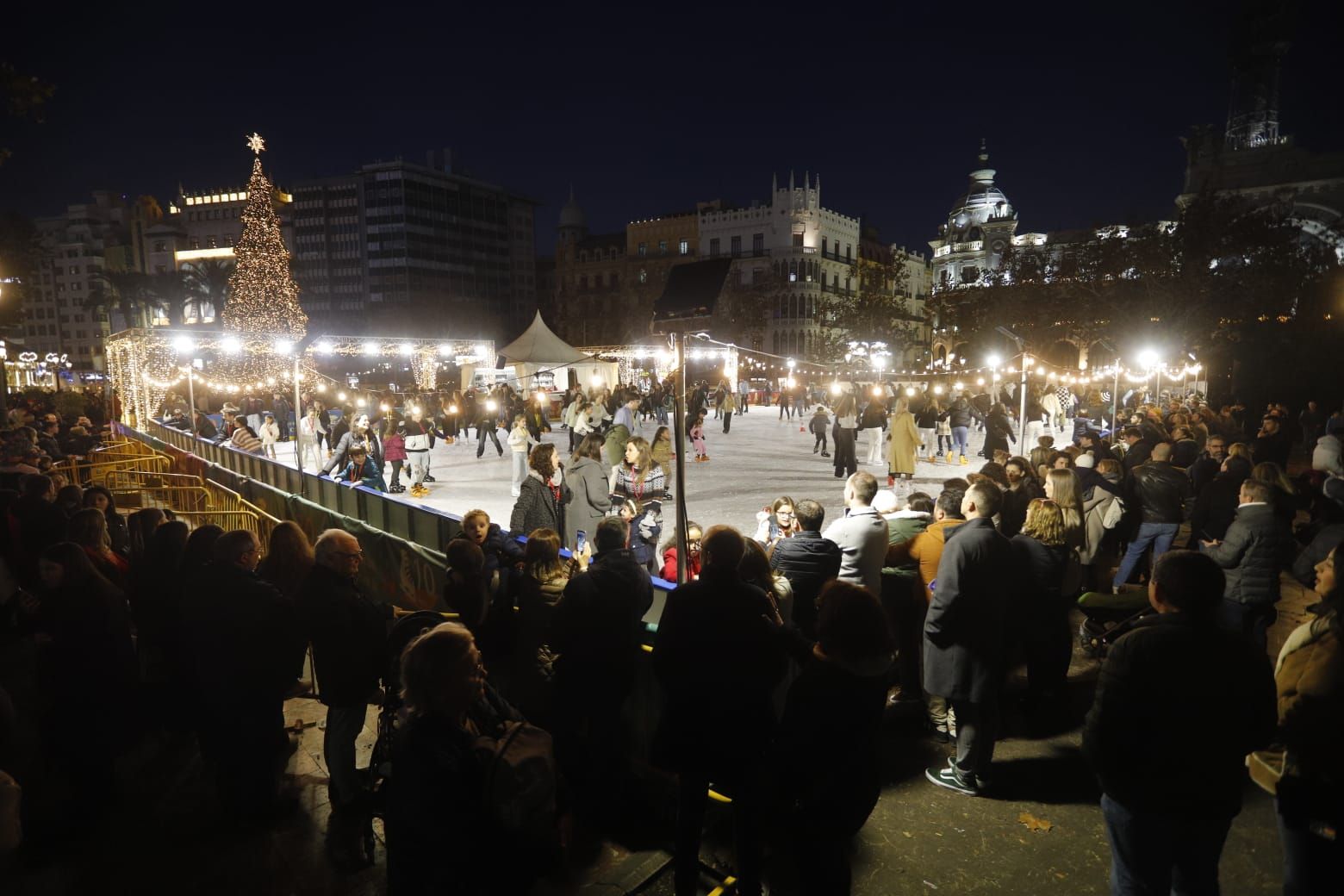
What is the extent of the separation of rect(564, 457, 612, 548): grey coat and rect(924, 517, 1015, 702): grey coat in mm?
3926

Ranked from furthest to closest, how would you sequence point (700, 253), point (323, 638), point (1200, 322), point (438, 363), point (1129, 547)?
1. point (700, 253)
2. point (438, 363)
3. point (1200, 322)
4. point (1129, 547)
5. point (323, 638)

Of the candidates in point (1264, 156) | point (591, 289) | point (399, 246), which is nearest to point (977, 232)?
point (1264, 156)

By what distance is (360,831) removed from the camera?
138 inches

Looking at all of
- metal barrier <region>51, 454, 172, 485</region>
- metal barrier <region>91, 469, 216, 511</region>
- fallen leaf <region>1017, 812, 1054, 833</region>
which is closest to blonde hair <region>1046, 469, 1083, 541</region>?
fallen leaf <region>1017, 812, 1054, 833</region>

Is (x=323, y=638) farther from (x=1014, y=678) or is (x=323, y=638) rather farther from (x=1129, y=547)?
(x=1129, y=547)

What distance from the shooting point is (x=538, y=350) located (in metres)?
25.7

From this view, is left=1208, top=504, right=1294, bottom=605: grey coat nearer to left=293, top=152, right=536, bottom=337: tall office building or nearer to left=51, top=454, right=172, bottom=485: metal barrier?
left=51, top=454, right=172, bottom=485: metal barrier

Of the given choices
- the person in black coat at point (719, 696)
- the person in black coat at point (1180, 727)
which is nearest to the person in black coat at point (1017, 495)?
the person in black coat at point (1180, 727)

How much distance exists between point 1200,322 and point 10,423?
3631cm

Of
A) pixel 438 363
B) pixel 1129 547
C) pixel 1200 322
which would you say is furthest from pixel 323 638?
pixel 1200 322

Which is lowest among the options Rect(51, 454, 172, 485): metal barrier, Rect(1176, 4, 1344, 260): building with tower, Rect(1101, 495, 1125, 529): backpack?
Rect(51, 454, 172, 485): metal barrier

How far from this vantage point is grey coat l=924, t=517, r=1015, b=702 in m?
3.74

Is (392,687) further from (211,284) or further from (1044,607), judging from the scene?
(211,284)

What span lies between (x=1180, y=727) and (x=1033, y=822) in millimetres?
1778
